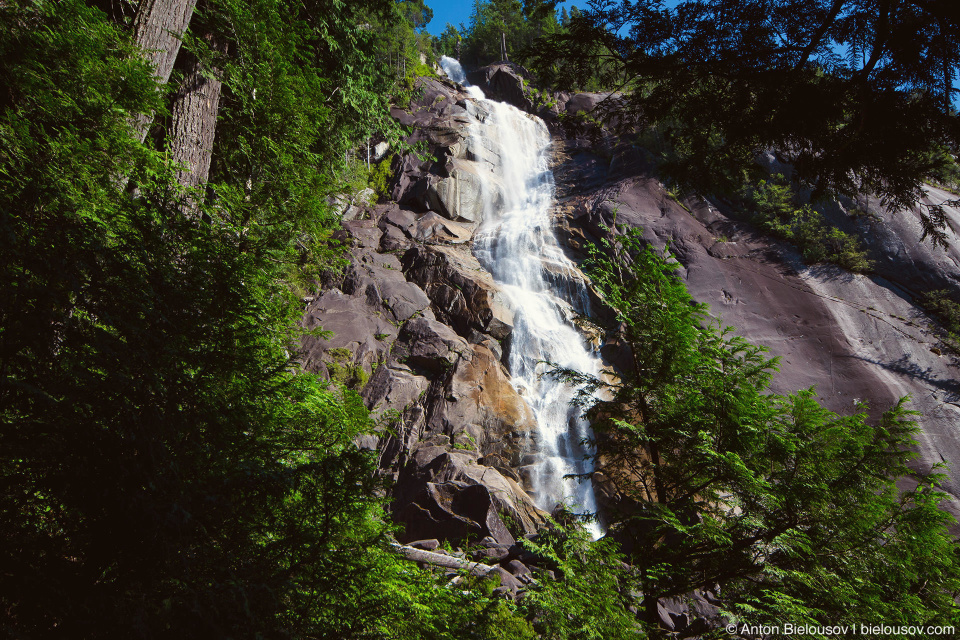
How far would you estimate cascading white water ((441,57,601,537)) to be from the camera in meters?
13.1

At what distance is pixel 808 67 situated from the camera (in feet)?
10.6

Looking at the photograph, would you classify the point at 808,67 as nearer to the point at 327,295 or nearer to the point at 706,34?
the point at 706,34

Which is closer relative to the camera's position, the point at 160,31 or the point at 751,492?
the point at 751,492

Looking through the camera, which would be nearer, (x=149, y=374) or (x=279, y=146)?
(x=149, y=374)

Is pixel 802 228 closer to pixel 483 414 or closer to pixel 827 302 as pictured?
pixel 827 302

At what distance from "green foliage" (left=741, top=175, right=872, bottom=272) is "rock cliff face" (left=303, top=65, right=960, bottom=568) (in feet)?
1.75

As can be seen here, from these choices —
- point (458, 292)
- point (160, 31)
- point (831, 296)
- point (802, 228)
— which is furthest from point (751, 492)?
point (802, 228)

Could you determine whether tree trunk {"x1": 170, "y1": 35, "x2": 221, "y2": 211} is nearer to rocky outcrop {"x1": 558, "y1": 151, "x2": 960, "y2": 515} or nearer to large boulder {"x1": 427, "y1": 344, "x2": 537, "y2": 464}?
large boulder {"x1": 427, "y1": 344, "x2": 537, "y2": 464}

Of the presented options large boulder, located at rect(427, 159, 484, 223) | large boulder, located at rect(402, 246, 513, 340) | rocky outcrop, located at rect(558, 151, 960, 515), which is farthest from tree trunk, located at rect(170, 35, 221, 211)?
large boulder, located at rect(427, 159, 484, 223)

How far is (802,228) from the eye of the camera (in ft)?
63.8

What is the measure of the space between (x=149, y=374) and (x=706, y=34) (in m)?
4.18

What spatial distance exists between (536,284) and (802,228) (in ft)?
39.3

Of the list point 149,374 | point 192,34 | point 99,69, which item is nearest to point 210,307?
point 149,374

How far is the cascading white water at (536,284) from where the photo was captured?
43.1ft
